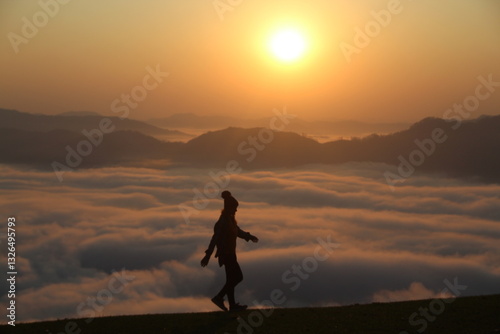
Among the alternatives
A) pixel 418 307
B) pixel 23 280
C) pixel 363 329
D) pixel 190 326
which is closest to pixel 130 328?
pixel 190 326

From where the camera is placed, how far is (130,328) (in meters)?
13.6

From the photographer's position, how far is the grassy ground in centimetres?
1279

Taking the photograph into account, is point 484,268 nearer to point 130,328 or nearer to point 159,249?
point 159,249

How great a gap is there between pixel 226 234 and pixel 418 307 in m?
4.89

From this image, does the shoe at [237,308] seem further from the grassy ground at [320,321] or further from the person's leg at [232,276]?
the grassy ground at [320,321]

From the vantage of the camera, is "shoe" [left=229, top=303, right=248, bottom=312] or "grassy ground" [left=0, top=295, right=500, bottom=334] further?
"shoe" [left=229, top=303, right=248, bottom=312]

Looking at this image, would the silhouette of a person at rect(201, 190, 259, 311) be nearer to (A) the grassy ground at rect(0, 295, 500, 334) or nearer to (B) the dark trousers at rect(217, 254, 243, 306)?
(B) the dark trousers at rect(217, 254, 243, 306)

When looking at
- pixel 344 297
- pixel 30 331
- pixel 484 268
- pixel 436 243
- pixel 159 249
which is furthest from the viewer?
pixel 436 243

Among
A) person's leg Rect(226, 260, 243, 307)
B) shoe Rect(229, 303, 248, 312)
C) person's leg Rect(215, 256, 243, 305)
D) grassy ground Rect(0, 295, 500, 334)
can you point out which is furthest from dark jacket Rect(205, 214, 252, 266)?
grassy ground Rect(0, 295, 500, 334)

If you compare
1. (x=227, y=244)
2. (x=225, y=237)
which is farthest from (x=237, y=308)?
(x=225, y=237)

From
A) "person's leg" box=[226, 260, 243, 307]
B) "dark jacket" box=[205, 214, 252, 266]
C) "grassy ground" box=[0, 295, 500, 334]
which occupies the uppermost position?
"dark jacket" box=[205, 214, 252, 266]

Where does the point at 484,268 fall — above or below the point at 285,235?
below

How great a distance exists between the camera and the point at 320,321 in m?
13.6

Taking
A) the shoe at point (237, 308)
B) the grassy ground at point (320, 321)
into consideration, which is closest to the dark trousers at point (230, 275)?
the shoe at point (237, 308)
